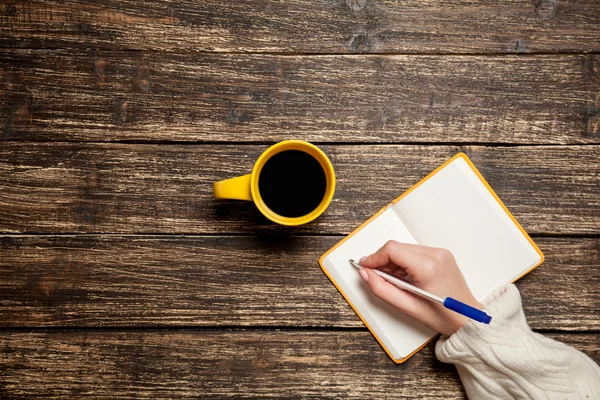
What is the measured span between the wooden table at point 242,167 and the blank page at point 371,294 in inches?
1.0

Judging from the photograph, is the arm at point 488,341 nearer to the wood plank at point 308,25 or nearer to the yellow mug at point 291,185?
the yellow mug at point 291,185

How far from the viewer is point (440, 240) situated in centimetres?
87

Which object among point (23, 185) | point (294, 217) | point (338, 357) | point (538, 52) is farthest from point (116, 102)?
point (538, 52)

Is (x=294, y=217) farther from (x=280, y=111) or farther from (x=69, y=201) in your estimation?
(x=69, y=201)

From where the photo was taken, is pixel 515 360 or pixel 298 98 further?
pixel 298 98

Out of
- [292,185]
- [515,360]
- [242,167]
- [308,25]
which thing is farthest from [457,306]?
[308,25]

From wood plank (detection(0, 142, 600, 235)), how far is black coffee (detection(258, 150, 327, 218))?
0.31 ft

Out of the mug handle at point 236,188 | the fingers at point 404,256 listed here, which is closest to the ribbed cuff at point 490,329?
the fingers at point 404,256

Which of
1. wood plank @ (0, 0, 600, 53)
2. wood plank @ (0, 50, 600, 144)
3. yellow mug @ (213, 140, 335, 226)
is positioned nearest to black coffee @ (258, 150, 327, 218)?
yellow mug @ (213, 140, 335, 226)

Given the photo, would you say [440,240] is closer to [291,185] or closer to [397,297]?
[397,297]

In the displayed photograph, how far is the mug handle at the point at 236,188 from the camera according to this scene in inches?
30.6

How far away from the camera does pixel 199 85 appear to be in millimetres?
889

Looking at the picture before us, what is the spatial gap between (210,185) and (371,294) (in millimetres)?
338

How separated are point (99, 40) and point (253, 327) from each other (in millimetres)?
577
